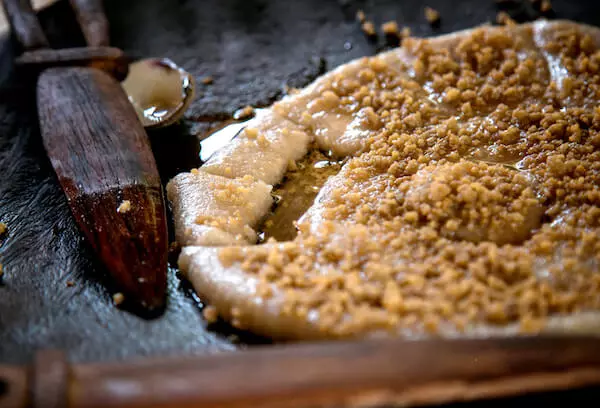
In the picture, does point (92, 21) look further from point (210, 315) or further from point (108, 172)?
point (210, 315)

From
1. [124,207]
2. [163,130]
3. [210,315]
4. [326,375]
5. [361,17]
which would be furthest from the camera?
[361,17]

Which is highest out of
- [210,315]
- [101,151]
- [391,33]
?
[101,151]

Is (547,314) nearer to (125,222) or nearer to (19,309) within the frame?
(125,222)

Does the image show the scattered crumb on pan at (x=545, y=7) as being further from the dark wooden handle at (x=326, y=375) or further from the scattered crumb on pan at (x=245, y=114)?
the dark wooden handle at (x=326, y=375)

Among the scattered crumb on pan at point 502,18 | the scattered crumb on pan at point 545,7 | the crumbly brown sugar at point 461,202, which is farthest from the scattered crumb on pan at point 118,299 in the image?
the scattered crumb on pan at point 545,7

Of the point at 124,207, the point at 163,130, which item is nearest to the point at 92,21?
the point at 163,130

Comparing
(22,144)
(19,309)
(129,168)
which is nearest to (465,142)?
(129,168)

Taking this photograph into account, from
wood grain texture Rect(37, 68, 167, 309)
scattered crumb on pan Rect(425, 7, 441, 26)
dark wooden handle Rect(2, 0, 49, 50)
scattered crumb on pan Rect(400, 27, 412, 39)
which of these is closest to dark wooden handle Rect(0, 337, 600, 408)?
wood grain texture Rect(37, 68, 167, 309)

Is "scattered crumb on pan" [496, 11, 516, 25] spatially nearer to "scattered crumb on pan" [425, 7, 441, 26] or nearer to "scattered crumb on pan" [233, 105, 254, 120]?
"scattered crumb on pan" [425, 7, 441, 26]
